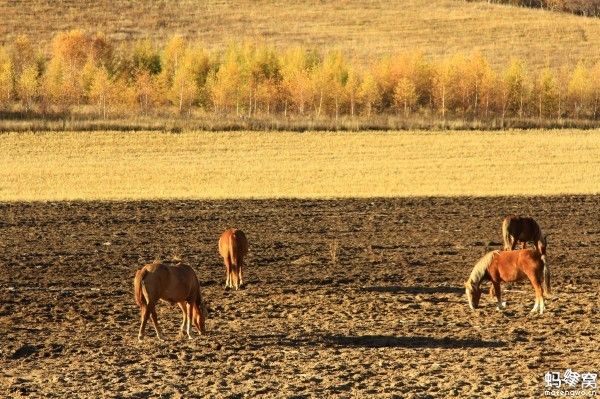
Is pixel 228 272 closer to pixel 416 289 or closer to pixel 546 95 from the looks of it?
pixel 416 289

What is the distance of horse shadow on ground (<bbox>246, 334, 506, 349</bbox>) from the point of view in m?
14.7

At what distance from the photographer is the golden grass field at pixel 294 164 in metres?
41.7

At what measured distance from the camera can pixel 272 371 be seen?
13250 mm

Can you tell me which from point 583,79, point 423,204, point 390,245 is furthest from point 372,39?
point 390,245

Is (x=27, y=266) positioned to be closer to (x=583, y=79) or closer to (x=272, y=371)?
(x=272, y=371)

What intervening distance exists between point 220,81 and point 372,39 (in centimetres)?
3475

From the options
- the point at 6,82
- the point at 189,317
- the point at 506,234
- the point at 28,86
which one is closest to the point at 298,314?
the point at 189,317

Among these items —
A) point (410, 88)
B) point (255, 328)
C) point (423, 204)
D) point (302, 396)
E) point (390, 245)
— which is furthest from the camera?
point (410, 88)

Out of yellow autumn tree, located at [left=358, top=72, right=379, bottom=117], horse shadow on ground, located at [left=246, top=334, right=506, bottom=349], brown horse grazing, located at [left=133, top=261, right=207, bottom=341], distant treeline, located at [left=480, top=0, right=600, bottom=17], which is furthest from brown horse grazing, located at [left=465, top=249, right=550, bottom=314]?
distant treeline, located at [left=480, top=0, right=600, bottom=17]

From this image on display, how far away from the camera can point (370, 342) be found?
14.9 metres

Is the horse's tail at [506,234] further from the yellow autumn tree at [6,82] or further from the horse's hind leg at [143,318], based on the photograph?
the yellow autumn tree at [6,82]

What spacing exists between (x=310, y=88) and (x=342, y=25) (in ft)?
128

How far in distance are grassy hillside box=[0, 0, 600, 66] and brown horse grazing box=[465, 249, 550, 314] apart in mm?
98521

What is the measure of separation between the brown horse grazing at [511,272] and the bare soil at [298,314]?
0.28 meters
